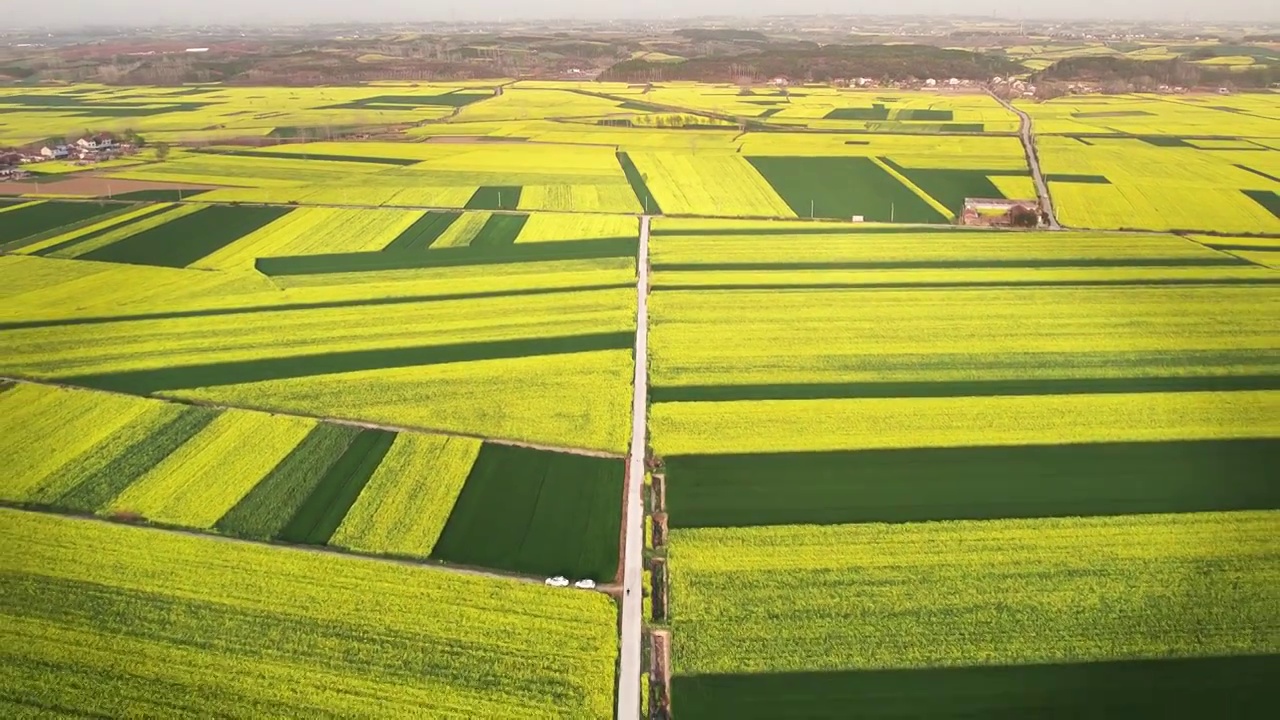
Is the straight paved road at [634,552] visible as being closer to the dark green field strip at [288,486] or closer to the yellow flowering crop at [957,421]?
the yellow flowering crop at [957,421]

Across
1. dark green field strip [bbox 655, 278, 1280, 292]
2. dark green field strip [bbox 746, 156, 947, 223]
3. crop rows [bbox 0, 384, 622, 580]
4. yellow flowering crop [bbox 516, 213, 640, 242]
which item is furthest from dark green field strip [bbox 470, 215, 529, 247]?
crop rows [bbox 0, 384, 622, 580]

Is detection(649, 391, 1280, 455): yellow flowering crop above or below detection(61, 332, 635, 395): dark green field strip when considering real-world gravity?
below

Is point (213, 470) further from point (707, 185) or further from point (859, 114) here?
point (859, 114)

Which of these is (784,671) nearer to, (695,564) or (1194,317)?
(695,564)

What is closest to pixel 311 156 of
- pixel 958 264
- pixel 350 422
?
pixel 350 422

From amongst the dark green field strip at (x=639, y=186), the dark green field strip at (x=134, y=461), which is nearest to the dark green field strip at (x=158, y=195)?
the dark green field strip at (x=639, y=186)

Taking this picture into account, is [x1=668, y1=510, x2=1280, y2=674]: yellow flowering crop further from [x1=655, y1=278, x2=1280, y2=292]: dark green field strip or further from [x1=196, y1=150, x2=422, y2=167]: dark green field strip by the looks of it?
[x1=196, y1=150, x2=422, y2=167]: dark green field strip
